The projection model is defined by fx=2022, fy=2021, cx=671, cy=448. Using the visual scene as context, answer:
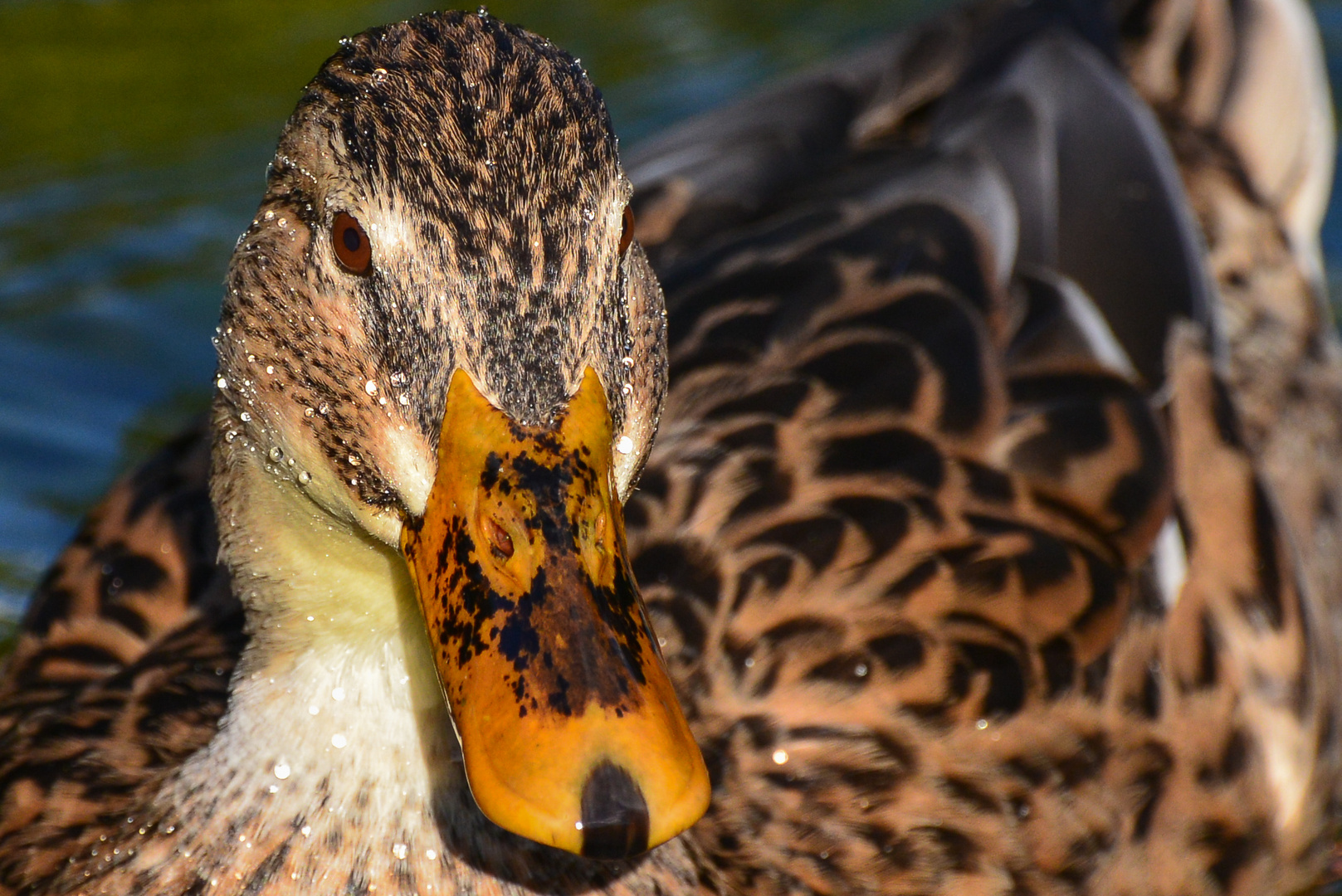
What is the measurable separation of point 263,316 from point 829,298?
175 cm

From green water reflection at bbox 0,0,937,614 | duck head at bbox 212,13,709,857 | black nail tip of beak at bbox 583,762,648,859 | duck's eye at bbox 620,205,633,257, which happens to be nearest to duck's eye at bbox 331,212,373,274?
duck head at bbox 212,13,709,857

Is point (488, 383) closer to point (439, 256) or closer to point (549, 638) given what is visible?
point (439, 256)

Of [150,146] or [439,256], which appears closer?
[439,256]

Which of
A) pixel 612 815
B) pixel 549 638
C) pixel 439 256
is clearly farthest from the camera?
pixel 439 256

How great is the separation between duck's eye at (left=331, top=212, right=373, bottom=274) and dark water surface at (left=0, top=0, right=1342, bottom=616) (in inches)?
133

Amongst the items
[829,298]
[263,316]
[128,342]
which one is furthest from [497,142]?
[128,342]

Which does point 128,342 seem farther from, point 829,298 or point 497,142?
point 497,142

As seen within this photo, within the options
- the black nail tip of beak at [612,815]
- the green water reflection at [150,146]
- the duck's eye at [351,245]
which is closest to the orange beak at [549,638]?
the black nail tip of beak at [612,815]

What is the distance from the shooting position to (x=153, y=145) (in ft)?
24.5

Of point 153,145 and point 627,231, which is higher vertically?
point 627,231

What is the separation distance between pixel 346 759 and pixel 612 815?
0.78 metres

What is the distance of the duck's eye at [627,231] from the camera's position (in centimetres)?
310

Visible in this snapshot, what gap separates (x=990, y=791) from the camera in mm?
4078

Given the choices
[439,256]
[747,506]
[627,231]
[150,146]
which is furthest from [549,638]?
[150,146]
